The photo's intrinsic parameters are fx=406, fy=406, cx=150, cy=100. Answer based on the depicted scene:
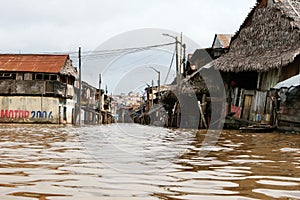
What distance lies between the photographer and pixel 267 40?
18.9 meters

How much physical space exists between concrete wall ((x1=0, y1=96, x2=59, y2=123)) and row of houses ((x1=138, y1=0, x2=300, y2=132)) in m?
17.9

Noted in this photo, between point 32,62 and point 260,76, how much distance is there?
2706 centimetres

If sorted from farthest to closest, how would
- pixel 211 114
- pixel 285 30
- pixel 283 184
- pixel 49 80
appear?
1. pixel 49 80
2. pixel 211 114
3. pixel 285 30
4. pixel 283 184

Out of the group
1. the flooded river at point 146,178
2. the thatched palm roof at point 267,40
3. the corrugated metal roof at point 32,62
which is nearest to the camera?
the flooded river at point 146,178

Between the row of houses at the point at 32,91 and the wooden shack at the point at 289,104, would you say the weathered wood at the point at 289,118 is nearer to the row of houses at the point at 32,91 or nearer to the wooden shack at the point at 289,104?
the wooden shack at the point at 289,104

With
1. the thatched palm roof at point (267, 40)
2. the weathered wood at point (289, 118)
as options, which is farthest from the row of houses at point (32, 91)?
the weathered wood at point (289, 118)

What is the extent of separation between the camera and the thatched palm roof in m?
16.9

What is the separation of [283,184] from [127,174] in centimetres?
149

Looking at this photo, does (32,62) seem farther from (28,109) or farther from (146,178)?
(146,178)

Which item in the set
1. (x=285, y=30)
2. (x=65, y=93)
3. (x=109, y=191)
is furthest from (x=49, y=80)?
(x=109, y=191)

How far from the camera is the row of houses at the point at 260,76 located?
15966 millimetres

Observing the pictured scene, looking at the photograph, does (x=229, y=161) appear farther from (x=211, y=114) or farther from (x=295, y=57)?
(x=211, y=114)

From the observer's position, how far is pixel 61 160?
17.6ft

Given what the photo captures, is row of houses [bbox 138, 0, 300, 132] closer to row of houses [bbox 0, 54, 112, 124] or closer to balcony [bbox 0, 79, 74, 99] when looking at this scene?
balcony [bbox 0, 79, 74, 99]
